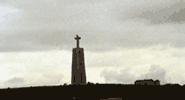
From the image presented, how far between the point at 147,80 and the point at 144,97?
1030 cm

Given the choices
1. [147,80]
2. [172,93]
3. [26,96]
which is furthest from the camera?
[147,80]

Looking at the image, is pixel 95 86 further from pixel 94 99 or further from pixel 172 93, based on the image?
pixel 172 93

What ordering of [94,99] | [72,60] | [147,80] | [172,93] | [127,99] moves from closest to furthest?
[94,99]
[127,99]
[172,93]
[72,60]
[147,80]

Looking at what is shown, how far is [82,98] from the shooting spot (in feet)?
49.4

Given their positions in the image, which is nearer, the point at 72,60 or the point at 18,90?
the point at 18,90

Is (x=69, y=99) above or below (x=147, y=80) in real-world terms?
below

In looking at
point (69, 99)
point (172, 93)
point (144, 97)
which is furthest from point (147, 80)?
point (69, 99)

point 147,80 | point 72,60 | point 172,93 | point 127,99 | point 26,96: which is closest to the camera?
point 26,96

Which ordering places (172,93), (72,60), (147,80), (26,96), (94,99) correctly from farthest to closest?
(147,80) → (72,60) → (172,93) → (94,99) → (26,96)

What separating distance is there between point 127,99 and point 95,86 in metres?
2.39

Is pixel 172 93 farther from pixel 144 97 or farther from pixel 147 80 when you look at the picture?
pixel 147 80

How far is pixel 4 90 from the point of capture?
14625mm

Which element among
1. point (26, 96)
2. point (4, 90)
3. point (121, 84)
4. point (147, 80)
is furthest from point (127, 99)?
point (147, 80)

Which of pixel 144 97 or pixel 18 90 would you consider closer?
pixel 18 90
